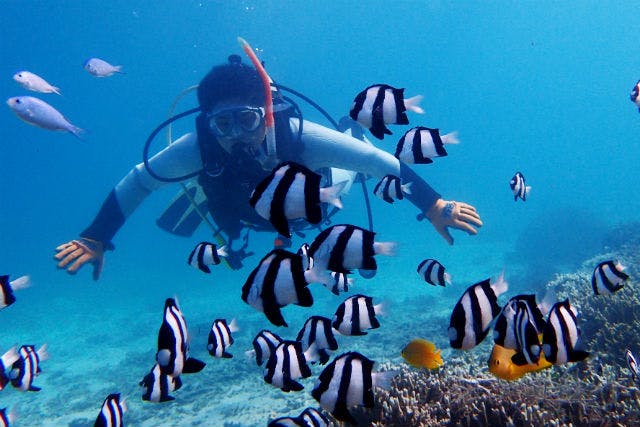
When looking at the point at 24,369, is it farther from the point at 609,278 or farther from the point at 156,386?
the point at 609,278

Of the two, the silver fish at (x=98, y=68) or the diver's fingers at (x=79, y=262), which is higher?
the silver fish at (x=98, y=68)

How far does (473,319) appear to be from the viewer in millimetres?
2084

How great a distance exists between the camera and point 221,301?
24594 mm

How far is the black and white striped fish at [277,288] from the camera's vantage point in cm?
186

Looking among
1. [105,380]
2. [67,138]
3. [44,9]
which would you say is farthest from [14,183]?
[105,380]

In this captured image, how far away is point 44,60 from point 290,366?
A: 96.8 metres

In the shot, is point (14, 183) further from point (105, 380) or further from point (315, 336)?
point (315, 336)

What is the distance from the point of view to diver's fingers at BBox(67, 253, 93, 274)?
5245 mm

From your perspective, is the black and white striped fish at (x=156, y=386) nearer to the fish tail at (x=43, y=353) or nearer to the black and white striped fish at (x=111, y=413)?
the black and white striped fish at (x=111, y=413)

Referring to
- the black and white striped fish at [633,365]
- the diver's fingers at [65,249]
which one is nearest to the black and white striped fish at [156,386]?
the diver's fingers at [65,249]

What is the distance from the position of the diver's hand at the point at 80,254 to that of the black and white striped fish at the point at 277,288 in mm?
4470

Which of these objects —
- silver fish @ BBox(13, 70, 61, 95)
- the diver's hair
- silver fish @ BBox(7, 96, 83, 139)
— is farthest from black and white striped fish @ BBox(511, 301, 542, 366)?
silver fish @ BBox(13, 70, 61, 95)

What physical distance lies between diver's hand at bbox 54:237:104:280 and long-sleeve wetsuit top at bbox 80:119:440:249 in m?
0.75

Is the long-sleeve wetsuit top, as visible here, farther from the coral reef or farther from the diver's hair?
the coral reef
